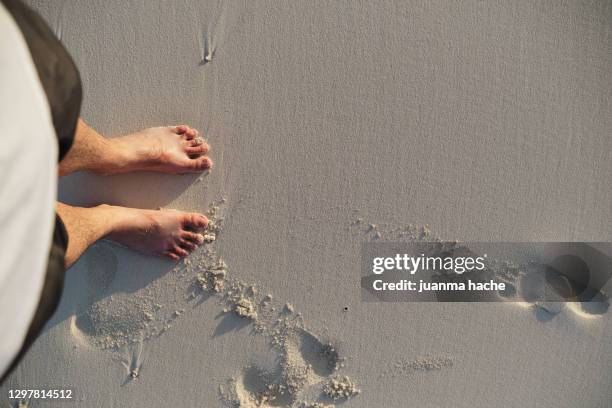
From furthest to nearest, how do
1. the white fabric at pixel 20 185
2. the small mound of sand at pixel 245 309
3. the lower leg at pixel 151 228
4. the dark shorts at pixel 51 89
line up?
the small mound of sand at pixel 245 309
the lower leg at pixel 151 228
the dark shorts at pixel 51 89
the white fabric at pixel 20 185

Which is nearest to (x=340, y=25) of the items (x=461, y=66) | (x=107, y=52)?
(x=461, y=66)

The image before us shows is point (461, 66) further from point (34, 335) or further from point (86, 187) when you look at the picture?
point (34, 335)

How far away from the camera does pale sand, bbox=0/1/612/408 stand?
80.7 inches

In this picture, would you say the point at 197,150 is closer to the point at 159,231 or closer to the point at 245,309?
the point at 159,231

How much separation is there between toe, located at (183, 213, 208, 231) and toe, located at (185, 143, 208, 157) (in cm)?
24

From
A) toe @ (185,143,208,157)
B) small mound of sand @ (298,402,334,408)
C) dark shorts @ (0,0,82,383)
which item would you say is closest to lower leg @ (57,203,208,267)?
toe @ (185,143,208,157)

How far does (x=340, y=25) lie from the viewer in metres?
2.05

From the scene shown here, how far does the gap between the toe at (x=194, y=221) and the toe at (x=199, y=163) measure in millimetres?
184

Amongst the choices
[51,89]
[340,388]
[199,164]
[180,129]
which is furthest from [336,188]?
[51,89]

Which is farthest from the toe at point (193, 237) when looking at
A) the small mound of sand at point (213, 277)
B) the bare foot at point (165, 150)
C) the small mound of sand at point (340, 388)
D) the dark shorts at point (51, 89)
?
the small mound of sand at point (340, 388)

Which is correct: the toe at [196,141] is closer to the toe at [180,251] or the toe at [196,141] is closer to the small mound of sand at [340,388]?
the toe at [180,251]

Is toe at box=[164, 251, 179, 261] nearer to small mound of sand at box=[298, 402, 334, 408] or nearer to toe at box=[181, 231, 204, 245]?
toe at box=[181, 231, 204, 245]

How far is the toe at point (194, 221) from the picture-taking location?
2047 millimetres

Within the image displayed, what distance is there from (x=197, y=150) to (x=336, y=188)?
22.7 inches
